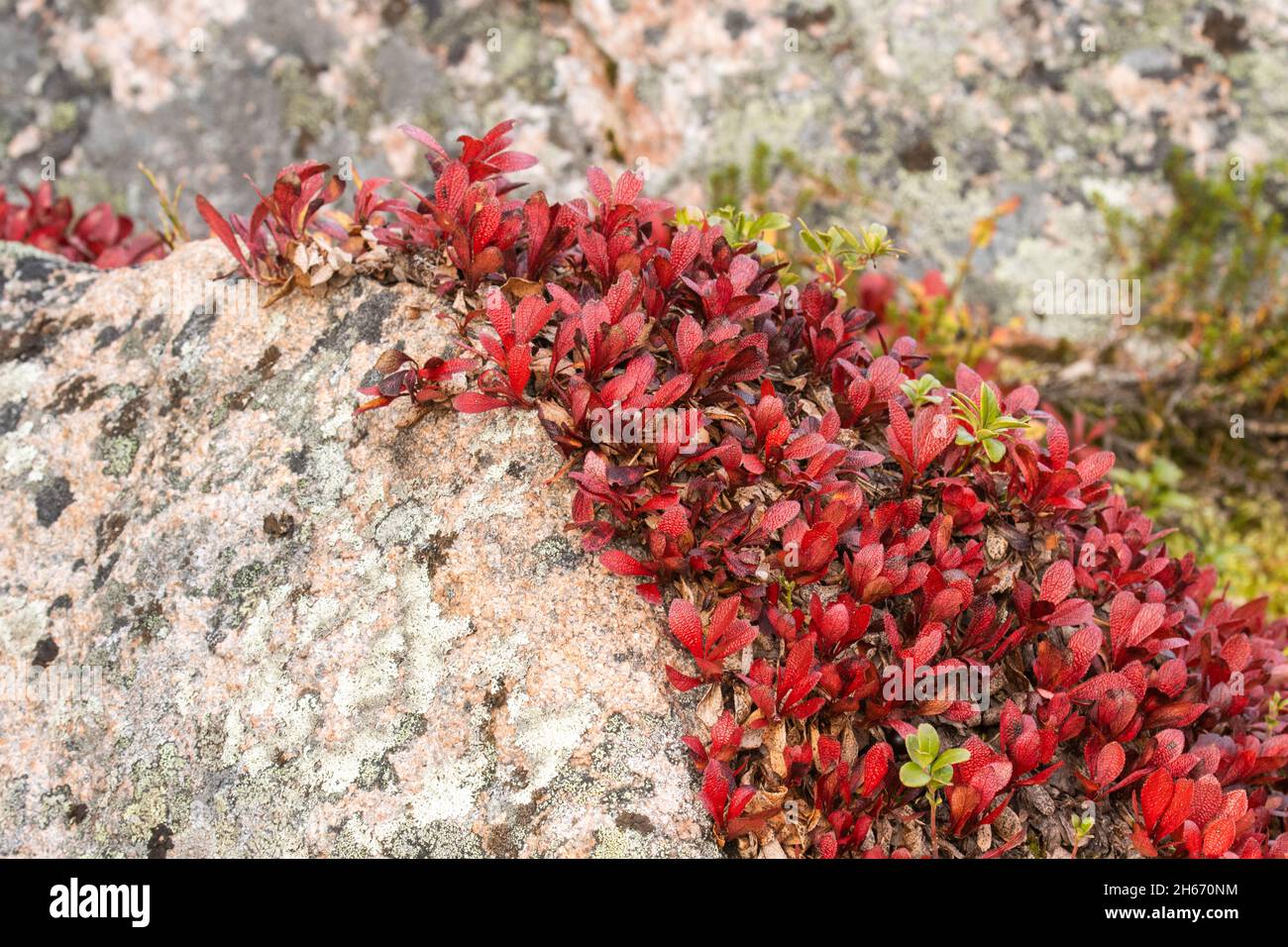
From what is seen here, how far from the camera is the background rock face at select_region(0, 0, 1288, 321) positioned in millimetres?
5336

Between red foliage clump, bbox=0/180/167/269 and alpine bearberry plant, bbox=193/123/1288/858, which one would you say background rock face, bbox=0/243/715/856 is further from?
red foliage clump, bbox=0/180/167/269

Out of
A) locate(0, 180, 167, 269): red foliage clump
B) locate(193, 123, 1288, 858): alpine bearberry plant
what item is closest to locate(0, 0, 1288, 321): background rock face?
locate(0, 180, 167, 269): red foliage clump

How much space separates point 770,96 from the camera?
5395 millimetres

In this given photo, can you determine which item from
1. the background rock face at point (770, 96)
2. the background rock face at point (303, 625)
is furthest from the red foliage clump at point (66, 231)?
the background rock face at point (770, 96)

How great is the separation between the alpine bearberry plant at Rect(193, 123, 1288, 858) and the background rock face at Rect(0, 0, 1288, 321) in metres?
2.73

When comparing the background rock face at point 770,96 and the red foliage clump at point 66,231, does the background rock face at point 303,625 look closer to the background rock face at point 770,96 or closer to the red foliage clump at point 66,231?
the red foliage clump at point 66,231

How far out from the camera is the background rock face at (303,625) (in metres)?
2.15

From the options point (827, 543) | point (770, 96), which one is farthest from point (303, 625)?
point (770, 96)

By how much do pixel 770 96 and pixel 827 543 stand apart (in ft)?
12.6

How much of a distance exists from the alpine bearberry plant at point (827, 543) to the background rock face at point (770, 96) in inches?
108

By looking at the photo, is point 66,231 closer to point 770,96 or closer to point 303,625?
point 303,625
